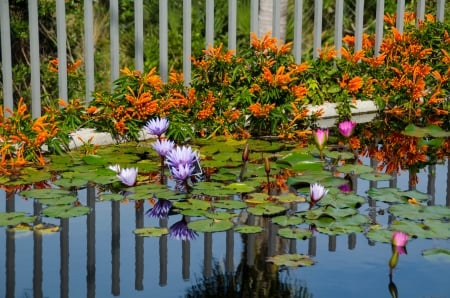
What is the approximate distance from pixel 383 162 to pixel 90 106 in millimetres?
2167

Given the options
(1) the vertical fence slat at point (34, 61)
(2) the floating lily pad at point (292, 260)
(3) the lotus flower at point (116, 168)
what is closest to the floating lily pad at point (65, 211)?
(3) the lotus flower at point (116, 168)

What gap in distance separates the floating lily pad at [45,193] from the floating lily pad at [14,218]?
0.32m

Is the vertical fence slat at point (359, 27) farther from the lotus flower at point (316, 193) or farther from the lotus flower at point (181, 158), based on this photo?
the lotus flower at point (316, 193)

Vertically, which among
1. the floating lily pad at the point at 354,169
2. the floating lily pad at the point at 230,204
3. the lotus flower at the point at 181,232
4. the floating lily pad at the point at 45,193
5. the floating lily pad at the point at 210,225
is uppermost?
the floating lily pad at the point at 354,169

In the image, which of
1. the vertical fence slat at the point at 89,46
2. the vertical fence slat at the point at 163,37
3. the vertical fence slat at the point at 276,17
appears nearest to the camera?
the vertical fence slat at the point at 89,46

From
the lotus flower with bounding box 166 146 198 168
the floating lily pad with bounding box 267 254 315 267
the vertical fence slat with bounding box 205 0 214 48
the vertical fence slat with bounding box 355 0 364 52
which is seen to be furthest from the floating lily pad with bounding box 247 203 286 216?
the vertical fence slat with bounding box 355 0 364 52

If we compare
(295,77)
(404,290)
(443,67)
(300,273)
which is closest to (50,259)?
(300,273)

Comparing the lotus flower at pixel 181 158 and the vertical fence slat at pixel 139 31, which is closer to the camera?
the lotus flower at pixel 181 158

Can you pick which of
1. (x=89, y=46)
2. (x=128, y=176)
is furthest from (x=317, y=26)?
(x=128, y=176)

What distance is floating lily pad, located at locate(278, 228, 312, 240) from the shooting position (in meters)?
5.14

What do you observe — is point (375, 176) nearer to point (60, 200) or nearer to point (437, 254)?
point (437, 254)

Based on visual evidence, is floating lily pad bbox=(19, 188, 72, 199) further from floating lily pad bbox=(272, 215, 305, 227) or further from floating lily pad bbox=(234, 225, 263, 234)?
floating lily pad bbox=(272, 215, 305, 227)

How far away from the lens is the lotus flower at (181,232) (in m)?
5.20

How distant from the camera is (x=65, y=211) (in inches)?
218
